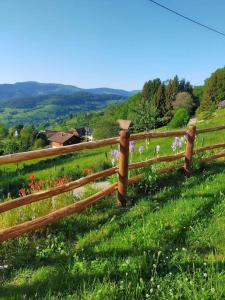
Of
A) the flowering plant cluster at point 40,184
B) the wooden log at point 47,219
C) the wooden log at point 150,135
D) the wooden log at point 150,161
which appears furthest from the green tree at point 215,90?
the wooden log at point 47,219

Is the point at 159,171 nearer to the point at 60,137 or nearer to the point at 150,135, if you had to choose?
the point at 150,135

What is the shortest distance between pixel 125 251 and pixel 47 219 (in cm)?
139

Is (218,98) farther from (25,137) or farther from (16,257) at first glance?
(16,257)

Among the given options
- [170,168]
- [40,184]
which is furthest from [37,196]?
[170,168]

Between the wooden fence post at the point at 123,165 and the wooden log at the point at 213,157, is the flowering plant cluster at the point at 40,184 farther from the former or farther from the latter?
the wooden log at the point at 213,157

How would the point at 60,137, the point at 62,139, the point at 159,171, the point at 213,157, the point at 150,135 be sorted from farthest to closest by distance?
the point at 60,137
the point at 62,139
the point at 213,157
the point at 159,171
the point at 150,135

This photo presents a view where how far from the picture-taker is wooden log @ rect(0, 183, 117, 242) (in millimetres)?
4793

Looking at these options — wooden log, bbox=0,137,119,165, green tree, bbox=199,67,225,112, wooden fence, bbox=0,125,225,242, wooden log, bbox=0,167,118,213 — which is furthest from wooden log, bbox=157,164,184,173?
green tree, bbox=199,67,225,112

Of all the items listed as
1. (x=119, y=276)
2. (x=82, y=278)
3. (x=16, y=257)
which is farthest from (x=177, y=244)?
(x=16, y=257)

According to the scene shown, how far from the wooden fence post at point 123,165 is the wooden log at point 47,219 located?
248mm

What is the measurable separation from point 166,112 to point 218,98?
15563 millimetres

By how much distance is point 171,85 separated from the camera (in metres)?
106

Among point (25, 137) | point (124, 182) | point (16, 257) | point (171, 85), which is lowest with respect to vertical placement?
point (25, 137)

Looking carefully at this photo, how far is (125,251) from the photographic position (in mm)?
4617
